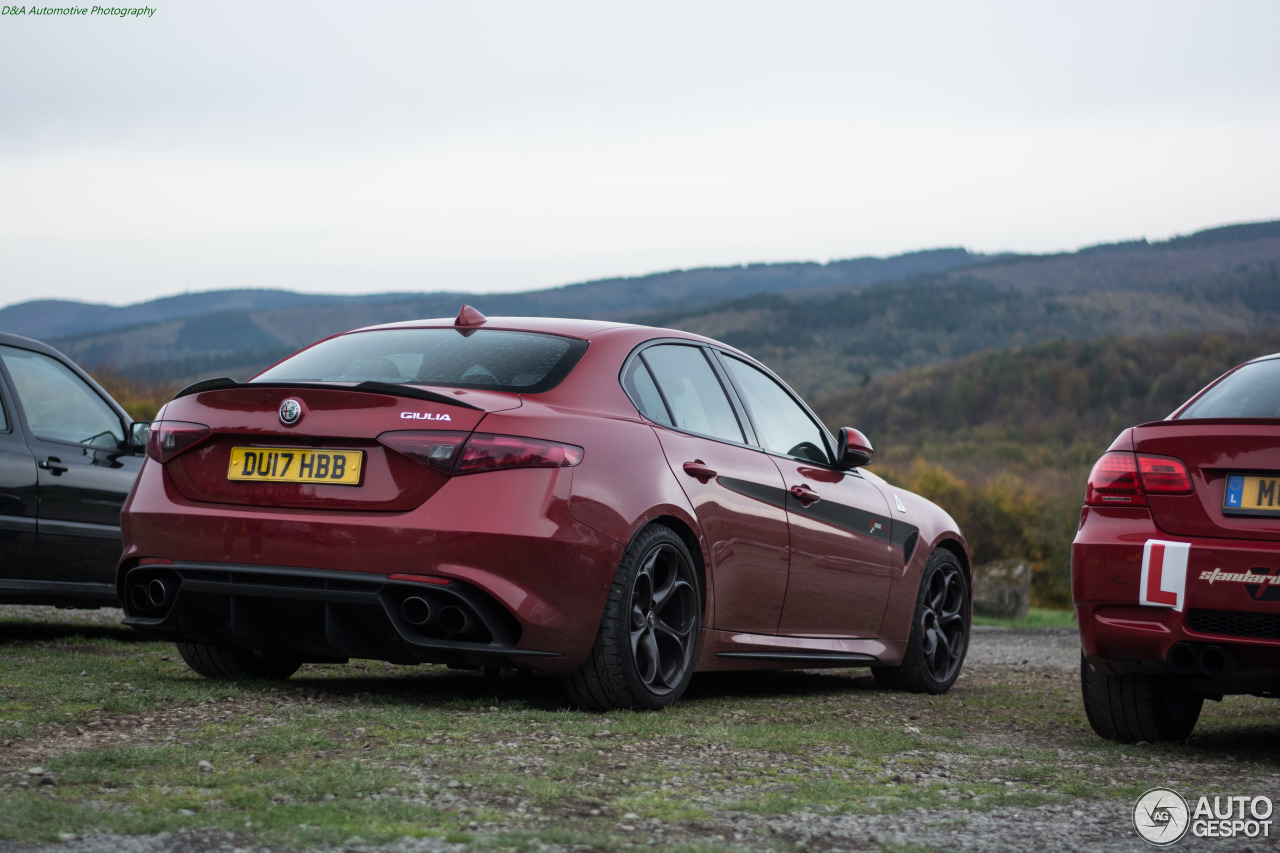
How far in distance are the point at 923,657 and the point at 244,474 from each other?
383 centimetres

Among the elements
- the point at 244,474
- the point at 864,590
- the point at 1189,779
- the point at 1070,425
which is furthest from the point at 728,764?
the point at 1070,425

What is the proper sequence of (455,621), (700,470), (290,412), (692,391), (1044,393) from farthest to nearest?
(1044,393) → (692,391) → (700,470) → (290,412) → (455,621)

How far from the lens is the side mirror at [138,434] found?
714cm

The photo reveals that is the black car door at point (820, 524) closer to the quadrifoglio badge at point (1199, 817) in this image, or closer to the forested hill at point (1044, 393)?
the quadrifoglio badge at point (1199, 817)

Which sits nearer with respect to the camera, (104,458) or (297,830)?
(297,830)

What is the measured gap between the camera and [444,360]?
5309 mm

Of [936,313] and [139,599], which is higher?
[936,313]

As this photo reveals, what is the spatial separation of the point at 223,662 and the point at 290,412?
57.1 inches

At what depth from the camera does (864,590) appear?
22.0ft

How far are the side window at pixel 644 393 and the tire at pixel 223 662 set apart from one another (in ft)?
6.45

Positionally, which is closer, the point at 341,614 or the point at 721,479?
the point at 341,614

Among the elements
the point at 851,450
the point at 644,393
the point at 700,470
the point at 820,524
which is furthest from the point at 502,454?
the point at 851,450

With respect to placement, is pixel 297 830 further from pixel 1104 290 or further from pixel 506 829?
pixel 1104 290

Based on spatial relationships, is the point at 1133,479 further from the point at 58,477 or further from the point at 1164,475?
the point at 58,477
